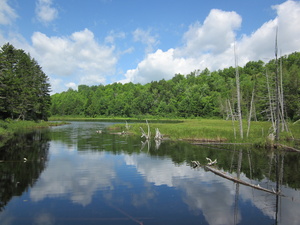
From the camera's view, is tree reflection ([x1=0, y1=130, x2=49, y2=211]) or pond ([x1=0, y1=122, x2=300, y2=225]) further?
tree reflection ([x1=0, y1=130, x2=49, y2=211])

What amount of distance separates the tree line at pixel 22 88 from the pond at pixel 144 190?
92.9 ft

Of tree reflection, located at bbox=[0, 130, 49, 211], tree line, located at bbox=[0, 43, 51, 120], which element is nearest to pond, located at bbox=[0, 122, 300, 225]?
tree reflection, located at bbox=[0, 130, 49, 211]

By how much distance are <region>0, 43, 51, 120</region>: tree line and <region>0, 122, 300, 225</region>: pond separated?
28.3 metres

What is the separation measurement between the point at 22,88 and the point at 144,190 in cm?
5715

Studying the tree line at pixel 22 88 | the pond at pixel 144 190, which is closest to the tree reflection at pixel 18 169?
the pond at pixel 144 190

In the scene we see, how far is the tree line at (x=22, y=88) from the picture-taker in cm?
5153

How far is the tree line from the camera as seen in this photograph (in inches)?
2029

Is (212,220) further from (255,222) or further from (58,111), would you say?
(58,111)

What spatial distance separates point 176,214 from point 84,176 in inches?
380

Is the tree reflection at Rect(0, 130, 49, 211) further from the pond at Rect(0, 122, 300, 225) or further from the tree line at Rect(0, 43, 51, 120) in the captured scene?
the tree line at Rect(0, 43, 51, 120)

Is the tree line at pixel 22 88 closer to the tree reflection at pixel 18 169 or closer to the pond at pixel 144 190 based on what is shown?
the tree reflection at pixel 18 169

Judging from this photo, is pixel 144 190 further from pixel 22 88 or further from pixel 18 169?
pixel 22 88

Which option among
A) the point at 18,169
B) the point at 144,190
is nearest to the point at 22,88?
the point at 18,169

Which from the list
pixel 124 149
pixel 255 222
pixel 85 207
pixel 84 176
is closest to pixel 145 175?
pixel 84 176
